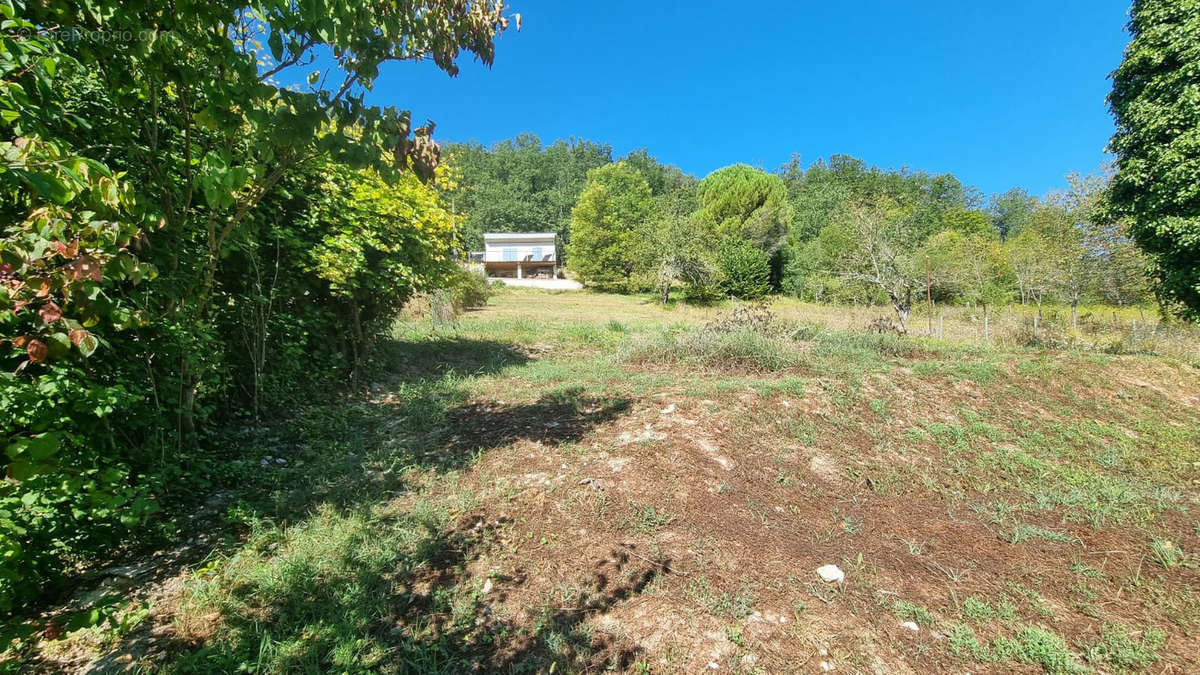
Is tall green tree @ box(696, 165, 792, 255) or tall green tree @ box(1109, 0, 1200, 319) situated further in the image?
tall green tree @ box(696, 165, 792, 255)

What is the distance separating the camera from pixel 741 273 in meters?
24.8

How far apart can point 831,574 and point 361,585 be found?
260 centimetres

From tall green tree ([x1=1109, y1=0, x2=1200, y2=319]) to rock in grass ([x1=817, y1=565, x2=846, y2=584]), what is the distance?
10.1 meters

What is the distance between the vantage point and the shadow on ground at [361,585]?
6.85ft

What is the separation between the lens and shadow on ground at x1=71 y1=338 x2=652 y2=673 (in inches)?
82.2

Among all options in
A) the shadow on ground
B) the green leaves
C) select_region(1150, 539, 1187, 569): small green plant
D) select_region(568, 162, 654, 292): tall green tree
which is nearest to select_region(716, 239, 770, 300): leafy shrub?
select_region(568, 162, 654, 292): tall green tree

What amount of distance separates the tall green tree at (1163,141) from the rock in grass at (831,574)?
33.1ft

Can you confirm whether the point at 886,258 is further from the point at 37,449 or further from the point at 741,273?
the point at 37,449

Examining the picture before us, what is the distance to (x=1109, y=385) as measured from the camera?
6.36 metres

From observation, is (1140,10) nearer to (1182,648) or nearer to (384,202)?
(1182,648)

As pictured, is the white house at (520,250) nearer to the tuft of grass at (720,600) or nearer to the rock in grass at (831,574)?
the rock in grass at (831,574)

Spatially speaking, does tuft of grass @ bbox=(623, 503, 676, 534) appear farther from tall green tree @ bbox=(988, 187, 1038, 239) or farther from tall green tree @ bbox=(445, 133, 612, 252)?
tall green tree @ bbox=(988, 187, 1038, 239)

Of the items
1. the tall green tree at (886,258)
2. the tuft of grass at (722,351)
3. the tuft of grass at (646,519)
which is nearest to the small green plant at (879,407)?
the tuft of grass at (722,351)

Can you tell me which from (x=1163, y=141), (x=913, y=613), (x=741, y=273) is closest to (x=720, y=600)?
(x=913, y=613)
